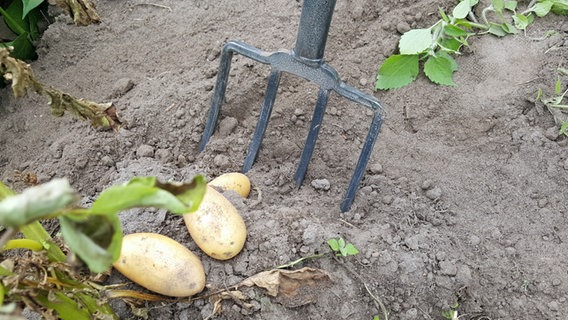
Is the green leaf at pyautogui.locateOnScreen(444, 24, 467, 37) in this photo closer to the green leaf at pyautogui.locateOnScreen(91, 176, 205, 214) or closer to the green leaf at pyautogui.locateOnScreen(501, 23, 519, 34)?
the green leaf at pyautogui.locateOnScreen(501, 23, 519, 34)

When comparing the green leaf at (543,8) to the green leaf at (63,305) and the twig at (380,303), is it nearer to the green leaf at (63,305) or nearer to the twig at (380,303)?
the twig at (380,303)

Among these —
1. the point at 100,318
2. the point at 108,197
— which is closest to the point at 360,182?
the point at 100,318

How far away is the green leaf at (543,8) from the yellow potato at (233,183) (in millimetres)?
1354

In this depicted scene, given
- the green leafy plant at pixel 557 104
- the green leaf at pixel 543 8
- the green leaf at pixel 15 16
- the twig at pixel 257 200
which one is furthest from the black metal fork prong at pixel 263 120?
the green leaf at pixel 543 8

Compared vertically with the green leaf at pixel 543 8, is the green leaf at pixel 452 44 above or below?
below

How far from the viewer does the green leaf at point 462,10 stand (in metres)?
2.04

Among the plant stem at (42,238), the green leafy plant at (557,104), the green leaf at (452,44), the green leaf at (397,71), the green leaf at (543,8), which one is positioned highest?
the green leaf at (543,8)

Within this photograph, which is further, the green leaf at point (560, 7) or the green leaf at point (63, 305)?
the green leaf at point (560, 7)

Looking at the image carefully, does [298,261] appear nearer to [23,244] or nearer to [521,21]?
[23,244]

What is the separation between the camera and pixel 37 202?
0.68m

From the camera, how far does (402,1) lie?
226cm

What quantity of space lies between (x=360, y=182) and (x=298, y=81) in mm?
493

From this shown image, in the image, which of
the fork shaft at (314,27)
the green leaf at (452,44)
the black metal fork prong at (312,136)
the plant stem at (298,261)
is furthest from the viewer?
the green leaf at (452,44)

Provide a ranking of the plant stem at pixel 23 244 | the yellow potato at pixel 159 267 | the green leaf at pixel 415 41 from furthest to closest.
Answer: the green leaf at pixel 415 41, the yellow potato at pixel 159 267, the plant stem at pixel 23 244
